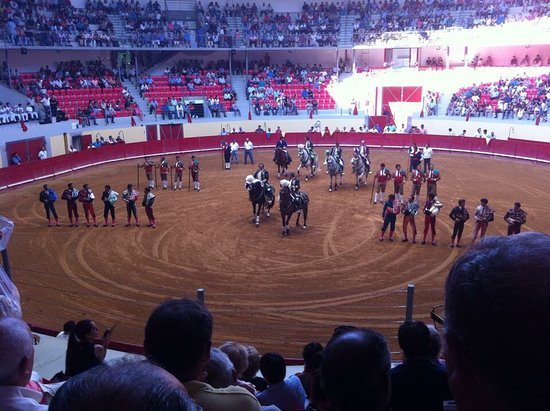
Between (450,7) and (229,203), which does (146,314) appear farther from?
(450,7)

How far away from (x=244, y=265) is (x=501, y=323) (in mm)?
12490

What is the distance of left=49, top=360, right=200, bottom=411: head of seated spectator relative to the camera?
1.29 meters

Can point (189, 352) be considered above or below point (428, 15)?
below

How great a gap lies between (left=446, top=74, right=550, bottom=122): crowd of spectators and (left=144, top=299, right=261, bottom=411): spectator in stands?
3310 centimetres

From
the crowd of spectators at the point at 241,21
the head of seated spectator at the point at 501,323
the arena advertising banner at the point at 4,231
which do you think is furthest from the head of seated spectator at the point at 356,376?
the crowd of spectators at the point at 241,21

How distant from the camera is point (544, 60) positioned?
130ft

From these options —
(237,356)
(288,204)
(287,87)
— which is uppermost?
(287,87)

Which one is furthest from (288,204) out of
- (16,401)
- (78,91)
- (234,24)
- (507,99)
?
(234,24)

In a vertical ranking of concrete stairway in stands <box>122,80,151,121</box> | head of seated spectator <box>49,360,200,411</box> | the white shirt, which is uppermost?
concrete stairway in stands <box>122,80,151,121</box>

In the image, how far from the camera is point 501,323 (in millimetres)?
1192

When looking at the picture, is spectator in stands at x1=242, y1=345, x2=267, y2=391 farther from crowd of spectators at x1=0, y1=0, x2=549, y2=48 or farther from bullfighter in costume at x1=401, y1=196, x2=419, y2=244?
crowd of spectators at x1=0, y1=0, x2=549, y2=48

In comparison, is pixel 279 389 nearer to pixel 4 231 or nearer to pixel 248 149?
pixel 4 231

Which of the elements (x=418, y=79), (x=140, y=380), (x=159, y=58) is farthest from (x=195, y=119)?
(x=140, y=380)

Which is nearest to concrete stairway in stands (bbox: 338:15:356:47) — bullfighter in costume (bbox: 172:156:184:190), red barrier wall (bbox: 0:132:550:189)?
red barrier wall (bbox: 0:132:550:189)
